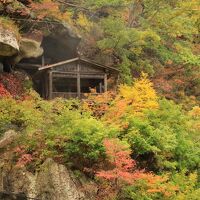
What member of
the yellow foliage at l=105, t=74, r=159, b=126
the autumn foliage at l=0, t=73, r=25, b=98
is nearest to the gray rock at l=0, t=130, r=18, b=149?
the yellow foliage at l=105, t=74, r=159, b=126

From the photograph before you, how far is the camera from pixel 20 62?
102ft

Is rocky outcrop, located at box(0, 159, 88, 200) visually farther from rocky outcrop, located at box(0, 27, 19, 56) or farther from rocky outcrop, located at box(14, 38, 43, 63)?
rocky outcrop, located at box(14, 38, 43, 63)

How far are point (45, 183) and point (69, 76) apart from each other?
472 inches

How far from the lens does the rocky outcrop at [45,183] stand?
60.6ft

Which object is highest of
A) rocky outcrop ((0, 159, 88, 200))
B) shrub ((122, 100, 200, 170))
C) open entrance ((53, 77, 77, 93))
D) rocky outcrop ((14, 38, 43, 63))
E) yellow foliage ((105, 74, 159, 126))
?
rocky outcrop ((14, 38, 43, 63))

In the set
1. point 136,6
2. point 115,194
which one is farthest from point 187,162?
point 136,6

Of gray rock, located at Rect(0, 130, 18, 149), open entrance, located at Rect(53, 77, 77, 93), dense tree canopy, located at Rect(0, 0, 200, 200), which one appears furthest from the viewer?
open entrance, located at Rect(53, 77, 77, 93)

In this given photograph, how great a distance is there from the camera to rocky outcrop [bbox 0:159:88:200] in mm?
18469

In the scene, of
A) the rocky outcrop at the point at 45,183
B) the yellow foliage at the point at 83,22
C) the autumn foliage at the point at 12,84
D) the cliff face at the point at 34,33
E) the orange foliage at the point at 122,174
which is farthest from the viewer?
the yellow foliage at the point at 83,22

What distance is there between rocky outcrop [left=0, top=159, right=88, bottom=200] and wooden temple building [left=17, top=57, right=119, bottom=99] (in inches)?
403

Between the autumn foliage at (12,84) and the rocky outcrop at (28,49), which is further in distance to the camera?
the rocky outcrop at (28,49)

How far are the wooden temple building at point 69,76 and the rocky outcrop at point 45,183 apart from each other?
33.6 feet

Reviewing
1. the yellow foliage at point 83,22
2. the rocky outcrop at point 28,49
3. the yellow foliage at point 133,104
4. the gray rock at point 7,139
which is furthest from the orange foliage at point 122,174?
the yellow foliage at point 83,22

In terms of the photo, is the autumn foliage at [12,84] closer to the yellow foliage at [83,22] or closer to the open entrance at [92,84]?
the open entrance at [92,84]
